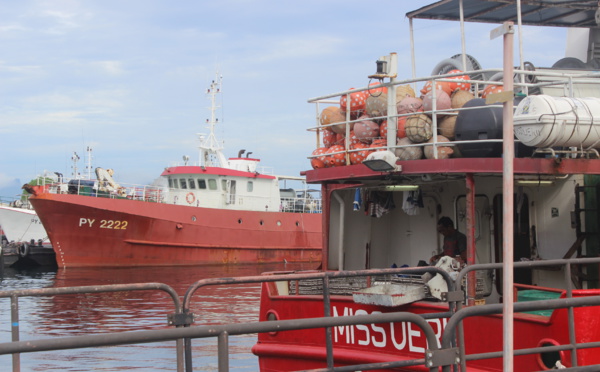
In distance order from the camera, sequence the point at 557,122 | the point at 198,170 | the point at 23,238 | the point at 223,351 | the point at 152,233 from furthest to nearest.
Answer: the point at 23,238 < the point at 198,170 < the point at 152,233 < the point at 557,122 < the point at 223,351

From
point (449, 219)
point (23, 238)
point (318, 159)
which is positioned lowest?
point (23, 238)

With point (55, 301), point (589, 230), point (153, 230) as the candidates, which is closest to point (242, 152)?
point (153, 230)

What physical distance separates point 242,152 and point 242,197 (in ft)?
13.4

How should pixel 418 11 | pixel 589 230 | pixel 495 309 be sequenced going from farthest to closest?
pixel 418 11, pixel 589 230, pixel 495 309

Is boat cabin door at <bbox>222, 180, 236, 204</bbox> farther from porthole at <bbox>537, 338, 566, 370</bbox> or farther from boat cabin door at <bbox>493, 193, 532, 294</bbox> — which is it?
porthole at <bbox>537, 338, 566, 370</bbox>

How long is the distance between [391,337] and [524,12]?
22.6 feet

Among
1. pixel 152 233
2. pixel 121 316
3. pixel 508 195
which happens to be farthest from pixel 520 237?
pixel 152 233

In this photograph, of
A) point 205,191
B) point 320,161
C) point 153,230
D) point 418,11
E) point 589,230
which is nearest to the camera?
point 589,230

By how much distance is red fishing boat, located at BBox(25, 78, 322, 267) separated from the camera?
32656 mm

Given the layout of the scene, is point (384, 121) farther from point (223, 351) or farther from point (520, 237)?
point (223, 351)

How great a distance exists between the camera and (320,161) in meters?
10.4

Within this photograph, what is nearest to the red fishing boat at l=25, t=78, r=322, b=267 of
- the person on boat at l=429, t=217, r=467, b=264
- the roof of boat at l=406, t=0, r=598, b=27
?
the roof of boat at l=406, t=0, r=598, b=27

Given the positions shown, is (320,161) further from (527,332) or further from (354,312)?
(527,332)

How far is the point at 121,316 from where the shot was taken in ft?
60.7
